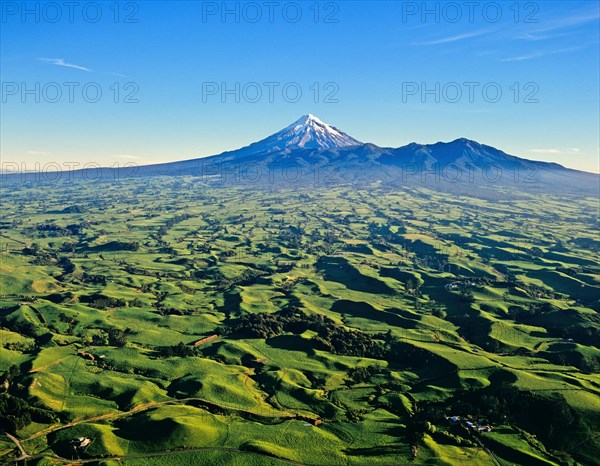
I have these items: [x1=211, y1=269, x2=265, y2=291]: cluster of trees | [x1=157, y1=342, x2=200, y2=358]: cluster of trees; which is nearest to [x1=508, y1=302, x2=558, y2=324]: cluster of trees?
[x1=211, y1=269, x2=265, y2=291]: cluster of trees

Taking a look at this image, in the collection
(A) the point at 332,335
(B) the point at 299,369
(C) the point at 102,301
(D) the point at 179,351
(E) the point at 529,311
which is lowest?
(B) the point at 299,369

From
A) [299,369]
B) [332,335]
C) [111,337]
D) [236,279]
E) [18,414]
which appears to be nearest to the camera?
[18,414]

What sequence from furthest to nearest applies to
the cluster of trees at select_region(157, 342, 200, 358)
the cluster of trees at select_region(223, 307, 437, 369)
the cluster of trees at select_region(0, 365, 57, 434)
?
the cluster of trees at select_region(223, 307, 437, 369), the cluster of trees at select_region(157, 342, 200, 358), the cluster of trees at select_region(0, 365, 57, 434)

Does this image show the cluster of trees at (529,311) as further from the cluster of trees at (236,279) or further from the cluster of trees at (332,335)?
the cluster of trees at (236,279)

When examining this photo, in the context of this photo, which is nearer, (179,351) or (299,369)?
(299,369)

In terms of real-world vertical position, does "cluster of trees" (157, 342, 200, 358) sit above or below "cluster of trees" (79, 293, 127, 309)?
below

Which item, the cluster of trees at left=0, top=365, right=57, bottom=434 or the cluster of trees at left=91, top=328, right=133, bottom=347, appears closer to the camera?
the cluster of trees at left=0, top=365, right=57, bottom=434

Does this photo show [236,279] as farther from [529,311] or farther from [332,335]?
[529,311]

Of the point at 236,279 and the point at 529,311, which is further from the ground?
the point at 236,279

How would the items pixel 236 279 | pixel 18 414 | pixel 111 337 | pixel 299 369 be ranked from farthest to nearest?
pixel 236 279 < pixel 111 337 < pixel 299 369 < pixel 18 414

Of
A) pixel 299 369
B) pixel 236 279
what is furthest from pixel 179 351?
pixel 236 279

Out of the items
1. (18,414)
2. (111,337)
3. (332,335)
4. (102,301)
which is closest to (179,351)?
(111,337)

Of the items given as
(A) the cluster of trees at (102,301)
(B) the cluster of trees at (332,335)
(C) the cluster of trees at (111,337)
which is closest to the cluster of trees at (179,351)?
(C) the cluster of trees at (111,337)

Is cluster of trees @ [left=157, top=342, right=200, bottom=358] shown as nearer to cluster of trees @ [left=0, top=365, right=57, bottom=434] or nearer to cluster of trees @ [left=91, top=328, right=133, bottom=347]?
cluster of trees @ [left=91, top=328, right=133, bottom=347]
